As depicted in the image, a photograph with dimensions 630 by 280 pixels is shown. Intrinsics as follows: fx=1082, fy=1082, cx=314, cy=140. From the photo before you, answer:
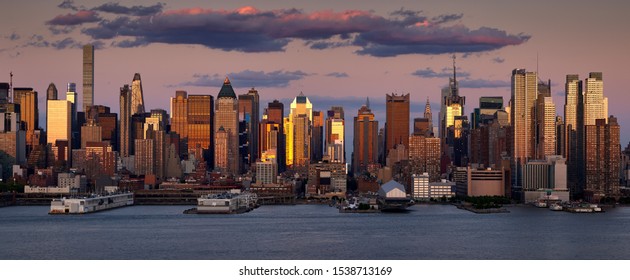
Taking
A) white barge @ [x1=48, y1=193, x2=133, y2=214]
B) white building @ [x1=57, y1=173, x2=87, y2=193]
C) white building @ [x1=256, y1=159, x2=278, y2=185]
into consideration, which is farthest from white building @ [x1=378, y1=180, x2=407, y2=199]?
white building @ [x1=57, y1=173, x2=87, y2=193]

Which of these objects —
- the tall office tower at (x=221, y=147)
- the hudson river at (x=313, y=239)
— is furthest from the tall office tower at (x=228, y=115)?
the hudson river at (x=313, y=239)

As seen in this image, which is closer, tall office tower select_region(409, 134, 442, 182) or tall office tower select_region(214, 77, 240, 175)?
tall office tower select_region(409, 134, 442, 182)

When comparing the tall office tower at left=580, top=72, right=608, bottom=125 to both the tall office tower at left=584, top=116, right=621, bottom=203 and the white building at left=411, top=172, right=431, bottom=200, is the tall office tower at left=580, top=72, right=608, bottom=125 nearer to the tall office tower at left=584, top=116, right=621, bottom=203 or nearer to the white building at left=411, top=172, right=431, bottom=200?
the tall office tower at left=584, top=116, right=621, bottom=203

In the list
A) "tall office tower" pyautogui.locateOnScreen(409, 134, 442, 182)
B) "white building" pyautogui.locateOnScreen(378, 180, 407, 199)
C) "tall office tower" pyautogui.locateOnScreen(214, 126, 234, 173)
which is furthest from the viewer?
"tall office tower" pyautogui.locateOnScreen(214, 126, 234, 173)

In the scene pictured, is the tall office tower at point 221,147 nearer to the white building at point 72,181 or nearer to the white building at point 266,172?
the white building at point 266,172

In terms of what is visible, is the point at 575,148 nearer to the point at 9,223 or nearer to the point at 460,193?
the point at 460,193

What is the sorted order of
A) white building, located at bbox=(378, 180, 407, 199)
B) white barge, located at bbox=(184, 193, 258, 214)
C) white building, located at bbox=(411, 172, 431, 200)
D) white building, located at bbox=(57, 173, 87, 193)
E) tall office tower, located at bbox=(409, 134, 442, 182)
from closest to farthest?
1. white barge, located at bbox=(184, 193, 258, 214)
2. white building, located at bbox=(378, 180, 407, 199)
3. white building, located at bbox=(411, 172, 431, 200)
4. white building, located at bbox=(57, 173, 87, 193)
5. tall office tower, located at bbox=(409, 134, 442, 182)

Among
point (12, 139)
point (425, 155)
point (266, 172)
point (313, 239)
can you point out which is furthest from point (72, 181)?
point (313, 239)
